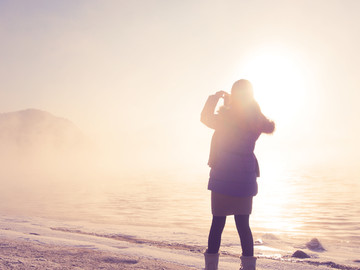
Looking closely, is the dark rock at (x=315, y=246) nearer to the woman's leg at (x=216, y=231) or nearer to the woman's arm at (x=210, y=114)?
the woman's leg at (x=216, y=231)

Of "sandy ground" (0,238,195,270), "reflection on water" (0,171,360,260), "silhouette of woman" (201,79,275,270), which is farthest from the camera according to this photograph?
"reflection on water" (0,171,360,260)

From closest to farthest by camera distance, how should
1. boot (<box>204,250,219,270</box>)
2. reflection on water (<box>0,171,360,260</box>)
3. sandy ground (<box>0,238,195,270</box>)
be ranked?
sandy ground (<box>0,238,195,270</box>) < boot (<box>204,250,219,270</box>) < reflection on water (<box>0,171,360,260</box>)

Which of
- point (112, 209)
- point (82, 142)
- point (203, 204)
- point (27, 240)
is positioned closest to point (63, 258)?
point (27, 240)

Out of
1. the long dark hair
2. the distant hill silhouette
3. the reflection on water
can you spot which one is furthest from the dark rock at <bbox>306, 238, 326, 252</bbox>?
the distant hill silhouette

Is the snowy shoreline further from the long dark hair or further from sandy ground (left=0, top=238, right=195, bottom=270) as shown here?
the long dark hair

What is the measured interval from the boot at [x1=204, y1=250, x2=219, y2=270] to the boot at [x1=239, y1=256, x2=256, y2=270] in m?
0.27

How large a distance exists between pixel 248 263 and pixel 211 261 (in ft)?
1.27

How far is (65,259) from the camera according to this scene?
14.2 feet

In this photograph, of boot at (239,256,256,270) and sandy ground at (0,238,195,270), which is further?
boot at (239,256,256,270)

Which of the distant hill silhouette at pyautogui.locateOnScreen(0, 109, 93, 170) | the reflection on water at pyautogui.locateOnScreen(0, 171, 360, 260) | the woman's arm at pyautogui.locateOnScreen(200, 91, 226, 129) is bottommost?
the reflection on water at pyautogui.locateOnScreen(0, 171, 360, 260)

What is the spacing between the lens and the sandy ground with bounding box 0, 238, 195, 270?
13.3ft

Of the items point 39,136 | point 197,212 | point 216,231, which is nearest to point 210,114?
point 216,231

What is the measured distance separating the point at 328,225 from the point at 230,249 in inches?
178

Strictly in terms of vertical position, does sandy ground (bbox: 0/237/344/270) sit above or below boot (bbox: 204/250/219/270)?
below
